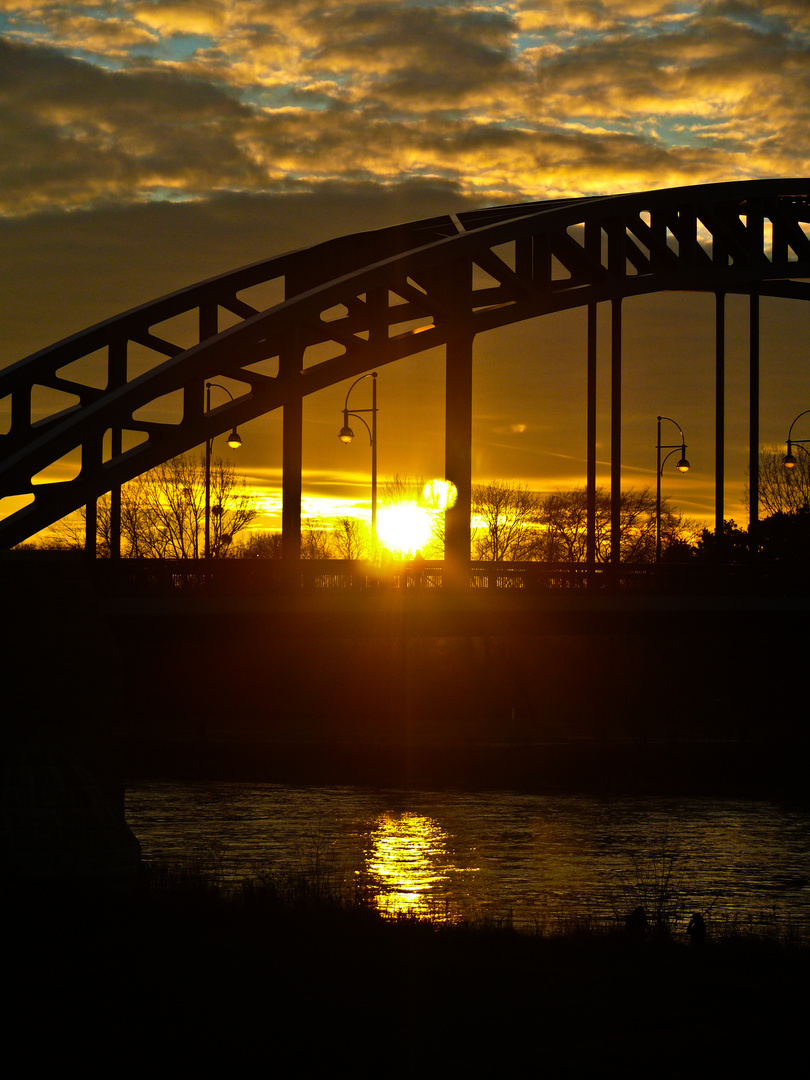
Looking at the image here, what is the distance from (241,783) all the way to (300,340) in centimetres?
1383

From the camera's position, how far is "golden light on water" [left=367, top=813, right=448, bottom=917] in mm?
20328

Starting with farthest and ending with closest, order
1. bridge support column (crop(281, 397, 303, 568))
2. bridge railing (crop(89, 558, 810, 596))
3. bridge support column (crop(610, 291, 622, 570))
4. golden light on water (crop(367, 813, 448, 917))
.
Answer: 1. bridge support column (crop(610, 291, 622, 570))
2. bridge support column (crop(281, 397, 303, 568))
3. bridge railing (crop(89, 558, 810, 596))
4. golden light on water (crop(367, 813, 448, 917))

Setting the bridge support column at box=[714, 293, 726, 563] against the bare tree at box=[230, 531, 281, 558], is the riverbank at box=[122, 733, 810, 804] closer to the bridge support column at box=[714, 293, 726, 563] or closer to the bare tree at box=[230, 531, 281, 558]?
the bridge support column at box=[714, 293, 726, 563]

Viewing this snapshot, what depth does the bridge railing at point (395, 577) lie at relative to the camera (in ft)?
97.3

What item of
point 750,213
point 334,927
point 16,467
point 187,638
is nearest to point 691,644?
point 750,213

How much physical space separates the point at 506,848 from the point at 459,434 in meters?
12.9

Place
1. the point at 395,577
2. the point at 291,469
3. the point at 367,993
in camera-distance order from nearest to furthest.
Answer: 1. the point at 367,993
2. the point at 395,577
3. the point at 291,469

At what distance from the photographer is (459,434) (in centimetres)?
3681

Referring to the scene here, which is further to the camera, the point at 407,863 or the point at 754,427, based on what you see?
the point at 754,427

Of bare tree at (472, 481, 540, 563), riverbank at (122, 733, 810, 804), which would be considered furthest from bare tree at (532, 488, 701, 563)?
riverbank at (122, 733, 810, 804)

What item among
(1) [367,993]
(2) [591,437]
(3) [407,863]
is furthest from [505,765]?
(1) [367,993]

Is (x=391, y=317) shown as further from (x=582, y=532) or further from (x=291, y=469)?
(x=582, y=532)

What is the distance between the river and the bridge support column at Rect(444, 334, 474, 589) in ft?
23.2

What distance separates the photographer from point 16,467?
2561cm
